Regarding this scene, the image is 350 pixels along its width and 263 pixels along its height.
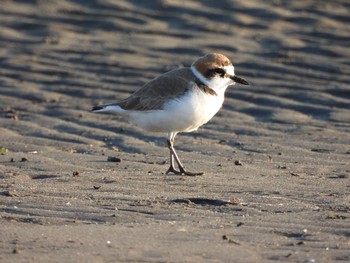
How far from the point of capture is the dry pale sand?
5.64 m

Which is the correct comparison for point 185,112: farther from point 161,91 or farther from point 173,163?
point 173,163

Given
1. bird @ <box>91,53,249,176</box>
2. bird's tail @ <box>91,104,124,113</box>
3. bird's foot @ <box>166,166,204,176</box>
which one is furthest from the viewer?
bird's tail @ <box>91,104,124,113</box>

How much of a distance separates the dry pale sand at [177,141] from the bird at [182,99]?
0.34 m

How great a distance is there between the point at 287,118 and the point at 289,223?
4436mm

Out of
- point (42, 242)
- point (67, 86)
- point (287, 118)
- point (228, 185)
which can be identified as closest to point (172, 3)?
point (67, 86)

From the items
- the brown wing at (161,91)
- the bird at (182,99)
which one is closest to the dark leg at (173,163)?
the bird at (182,99)

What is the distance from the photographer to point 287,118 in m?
10.4

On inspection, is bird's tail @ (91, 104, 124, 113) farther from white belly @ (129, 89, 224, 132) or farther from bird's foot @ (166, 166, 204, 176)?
bird's foot @ (166, 166, 204, 176)

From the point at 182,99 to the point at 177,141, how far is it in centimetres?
149

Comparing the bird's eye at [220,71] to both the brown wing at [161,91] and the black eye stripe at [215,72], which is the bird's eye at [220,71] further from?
the brown wing at [161,91]

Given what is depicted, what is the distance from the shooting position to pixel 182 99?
8.06 metres

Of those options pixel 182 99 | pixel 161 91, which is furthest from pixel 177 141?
pixel 182 99

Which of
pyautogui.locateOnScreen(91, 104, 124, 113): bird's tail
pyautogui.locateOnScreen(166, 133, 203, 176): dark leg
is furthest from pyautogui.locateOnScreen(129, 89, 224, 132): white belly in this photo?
pyautogui.locateOnScreen(91, 104, 124, 113): bird's tail

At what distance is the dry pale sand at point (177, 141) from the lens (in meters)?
5.64
